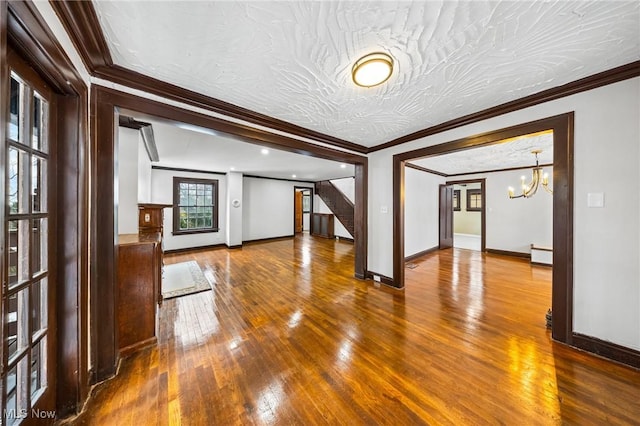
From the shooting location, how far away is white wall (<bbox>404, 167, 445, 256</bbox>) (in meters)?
5.20

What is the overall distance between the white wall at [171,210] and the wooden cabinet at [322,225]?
11.9 feet

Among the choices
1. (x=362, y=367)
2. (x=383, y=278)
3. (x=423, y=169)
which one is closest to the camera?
(x=362, y=367)

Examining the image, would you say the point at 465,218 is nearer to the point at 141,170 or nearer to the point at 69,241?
the point at 141,170

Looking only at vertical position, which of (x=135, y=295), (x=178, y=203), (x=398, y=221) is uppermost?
(x=178, y=203)

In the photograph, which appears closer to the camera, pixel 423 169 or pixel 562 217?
pixel 562 217

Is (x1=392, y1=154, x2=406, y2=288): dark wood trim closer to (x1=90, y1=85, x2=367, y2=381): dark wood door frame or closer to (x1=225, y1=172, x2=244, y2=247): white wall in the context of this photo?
(x1=90, y1=85, x2=367, y2=381): dark wood door frame

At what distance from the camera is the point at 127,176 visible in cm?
241

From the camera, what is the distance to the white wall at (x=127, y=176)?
7.89 ft

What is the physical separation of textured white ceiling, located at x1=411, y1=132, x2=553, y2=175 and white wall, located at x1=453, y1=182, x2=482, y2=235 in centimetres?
481

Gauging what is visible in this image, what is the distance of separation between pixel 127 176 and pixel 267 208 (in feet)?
18.4

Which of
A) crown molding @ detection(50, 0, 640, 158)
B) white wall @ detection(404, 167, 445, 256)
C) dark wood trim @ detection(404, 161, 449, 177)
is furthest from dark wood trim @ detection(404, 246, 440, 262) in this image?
crown molding @ detection(50, 0, 640, 158)

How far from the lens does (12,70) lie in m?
0.95

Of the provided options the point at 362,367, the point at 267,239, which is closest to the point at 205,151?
the point at 362,367

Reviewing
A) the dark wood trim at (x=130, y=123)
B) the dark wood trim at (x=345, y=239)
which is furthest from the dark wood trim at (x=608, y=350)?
the dark wood trim at (x=345, y=239)
